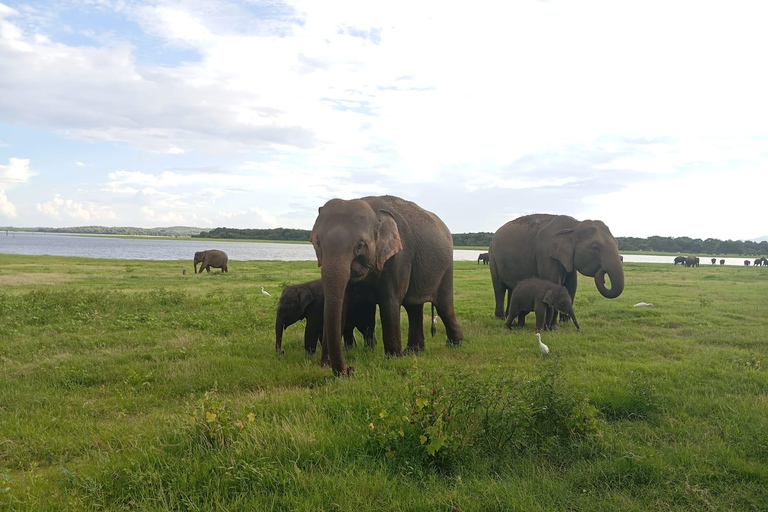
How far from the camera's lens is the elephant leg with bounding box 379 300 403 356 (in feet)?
27.6

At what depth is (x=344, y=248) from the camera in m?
7.14

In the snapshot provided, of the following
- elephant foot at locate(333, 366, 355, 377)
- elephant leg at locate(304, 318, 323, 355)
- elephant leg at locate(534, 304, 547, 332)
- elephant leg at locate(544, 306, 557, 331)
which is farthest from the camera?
elephant leg at locate(544, 306, 557, 331)

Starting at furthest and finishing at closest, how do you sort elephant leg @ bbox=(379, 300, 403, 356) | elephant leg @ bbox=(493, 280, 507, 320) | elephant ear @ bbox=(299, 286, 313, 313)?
elephant leg @ bbox=(493, 280, 507, 320) < elephant ear @ bbox=(299, 286, 313, 313) < elephant leg @ bbox=(379, 300, 403, 356)

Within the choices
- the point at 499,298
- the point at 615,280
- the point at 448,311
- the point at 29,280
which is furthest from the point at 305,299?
the point at 29,280

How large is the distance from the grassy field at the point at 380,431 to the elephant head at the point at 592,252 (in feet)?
10.5

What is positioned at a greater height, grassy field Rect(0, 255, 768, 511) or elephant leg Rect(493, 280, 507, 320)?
elephant leg Rect(493, 280, 507, 320)

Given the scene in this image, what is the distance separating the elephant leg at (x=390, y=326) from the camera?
8.41 metres

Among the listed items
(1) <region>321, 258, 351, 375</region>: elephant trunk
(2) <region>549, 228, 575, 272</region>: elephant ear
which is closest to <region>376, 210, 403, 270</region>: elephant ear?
(1) <region>321, 258, 351, 375</region>: elephant trunk

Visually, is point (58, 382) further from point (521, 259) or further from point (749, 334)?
point (749, 334)

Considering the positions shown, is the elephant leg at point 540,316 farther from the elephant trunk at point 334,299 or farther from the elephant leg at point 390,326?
the elephant trunk at point 334,299

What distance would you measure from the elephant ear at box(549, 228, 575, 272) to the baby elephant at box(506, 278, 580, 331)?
1109 millimetres

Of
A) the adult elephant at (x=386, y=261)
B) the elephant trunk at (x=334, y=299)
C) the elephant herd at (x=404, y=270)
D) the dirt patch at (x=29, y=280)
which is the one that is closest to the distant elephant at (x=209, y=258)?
the dirt patch at (x=29, y=280)

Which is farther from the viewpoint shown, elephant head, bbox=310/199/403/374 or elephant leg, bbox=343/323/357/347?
elephant leg, bbox=343/323/357/347

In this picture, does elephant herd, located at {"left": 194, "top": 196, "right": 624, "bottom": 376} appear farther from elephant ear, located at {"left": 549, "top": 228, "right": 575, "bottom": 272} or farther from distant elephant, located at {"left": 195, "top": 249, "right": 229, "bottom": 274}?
distant elephant, located at {"left": 195, "top": 249, "right": 229, "bottom": 274}
